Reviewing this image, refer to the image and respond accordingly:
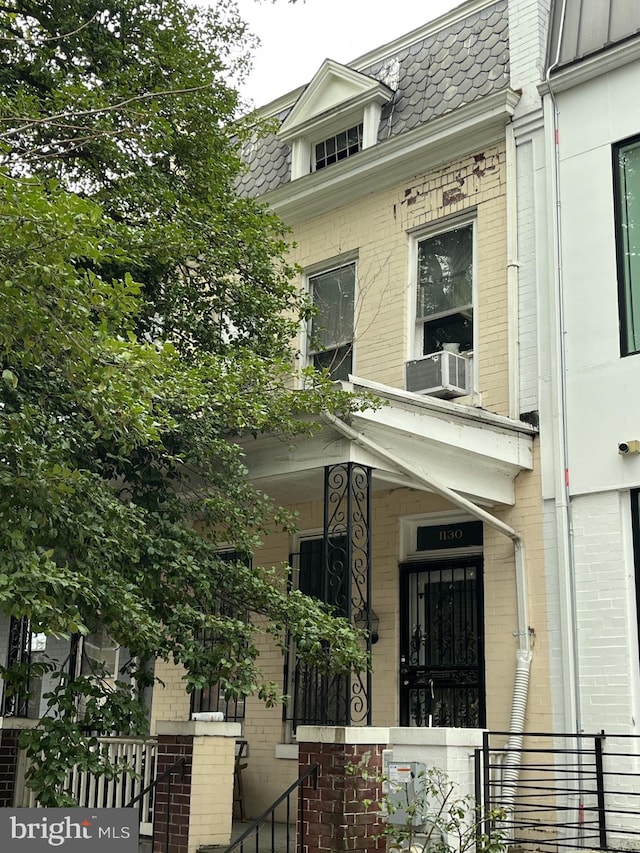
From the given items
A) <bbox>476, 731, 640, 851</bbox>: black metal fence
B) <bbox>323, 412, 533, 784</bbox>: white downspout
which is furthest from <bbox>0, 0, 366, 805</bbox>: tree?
<bbox>476, 731, 640, 851</bbox>: black metal fence

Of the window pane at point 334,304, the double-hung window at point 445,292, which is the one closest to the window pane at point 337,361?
the window pane at point 334,304

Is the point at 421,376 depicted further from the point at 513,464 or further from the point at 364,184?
the point at 364,184

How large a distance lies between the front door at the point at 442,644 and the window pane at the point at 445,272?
9.81 ft

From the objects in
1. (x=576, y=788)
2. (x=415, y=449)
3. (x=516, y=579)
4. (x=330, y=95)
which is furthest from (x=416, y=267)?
(x=576, y=788)

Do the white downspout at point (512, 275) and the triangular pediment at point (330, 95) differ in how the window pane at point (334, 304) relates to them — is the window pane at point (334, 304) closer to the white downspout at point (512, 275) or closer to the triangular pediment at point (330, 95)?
the triangular pediment at point (330, 95)

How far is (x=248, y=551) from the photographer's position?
8531 mm

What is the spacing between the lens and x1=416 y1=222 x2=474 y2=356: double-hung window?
11.2m

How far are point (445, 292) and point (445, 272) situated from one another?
0.81 feet

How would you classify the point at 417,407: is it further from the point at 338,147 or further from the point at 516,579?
the point at 338,147

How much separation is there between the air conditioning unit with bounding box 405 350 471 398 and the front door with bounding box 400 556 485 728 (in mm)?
1825

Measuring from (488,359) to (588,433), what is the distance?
159cm

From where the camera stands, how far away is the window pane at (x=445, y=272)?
11352mm

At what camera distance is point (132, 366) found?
636cm

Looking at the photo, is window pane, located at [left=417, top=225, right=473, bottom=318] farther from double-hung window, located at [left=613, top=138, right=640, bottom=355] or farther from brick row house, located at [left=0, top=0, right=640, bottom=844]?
double-hung window, located at [left=613, top=138, right=640, bottom=355]
